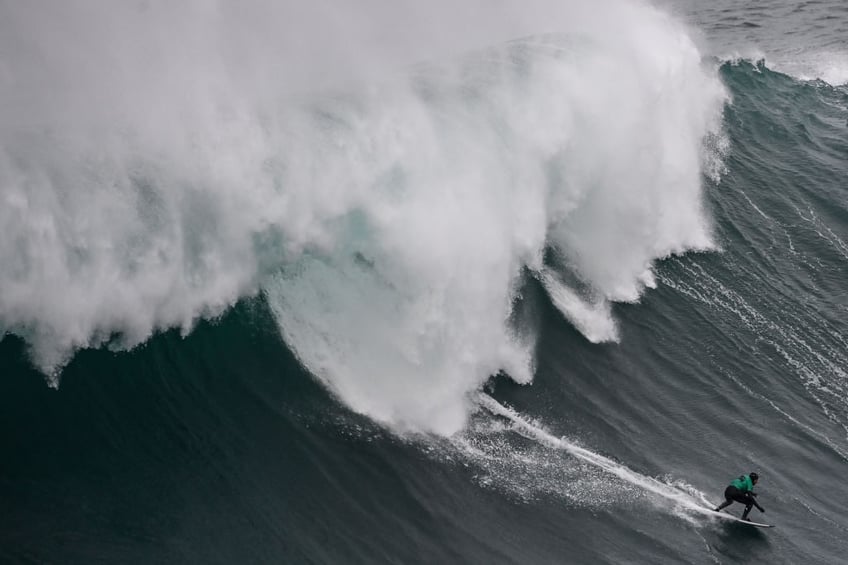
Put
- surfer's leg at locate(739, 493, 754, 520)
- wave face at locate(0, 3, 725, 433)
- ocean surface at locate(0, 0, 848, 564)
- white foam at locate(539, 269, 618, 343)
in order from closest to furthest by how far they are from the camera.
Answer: ocean surface at locate(0, 0, 848, 564) → wave face at locate(0, 3, 725, 433) → surfer's leg at locate(739, 493, 754, 520) → white foam at locate(539, 269, 618, 343)

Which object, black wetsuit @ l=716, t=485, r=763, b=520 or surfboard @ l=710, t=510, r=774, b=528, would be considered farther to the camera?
surfboard @ l=710, t=510, r=774, b=528

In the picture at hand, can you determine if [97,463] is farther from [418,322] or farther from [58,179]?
[418,322]

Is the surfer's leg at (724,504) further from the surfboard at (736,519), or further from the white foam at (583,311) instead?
the white foam at (583,311)

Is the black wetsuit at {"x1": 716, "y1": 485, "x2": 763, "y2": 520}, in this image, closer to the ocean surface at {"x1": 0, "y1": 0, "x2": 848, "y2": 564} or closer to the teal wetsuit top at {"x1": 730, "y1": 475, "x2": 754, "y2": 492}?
the teal wetsuit top at {"x1": 730, "y1": 475, "x2": 754, "y2": 492}

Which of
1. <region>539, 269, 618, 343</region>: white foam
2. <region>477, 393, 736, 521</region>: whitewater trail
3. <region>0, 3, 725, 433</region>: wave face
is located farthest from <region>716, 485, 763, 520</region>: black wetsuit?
<region>539, 269, 618, 343</region>: white foam

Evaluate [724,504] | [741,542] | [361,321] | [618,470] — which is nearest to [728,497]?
[724,504]

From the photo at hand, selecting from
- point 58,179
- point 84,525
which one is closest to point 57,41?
point 58,179
